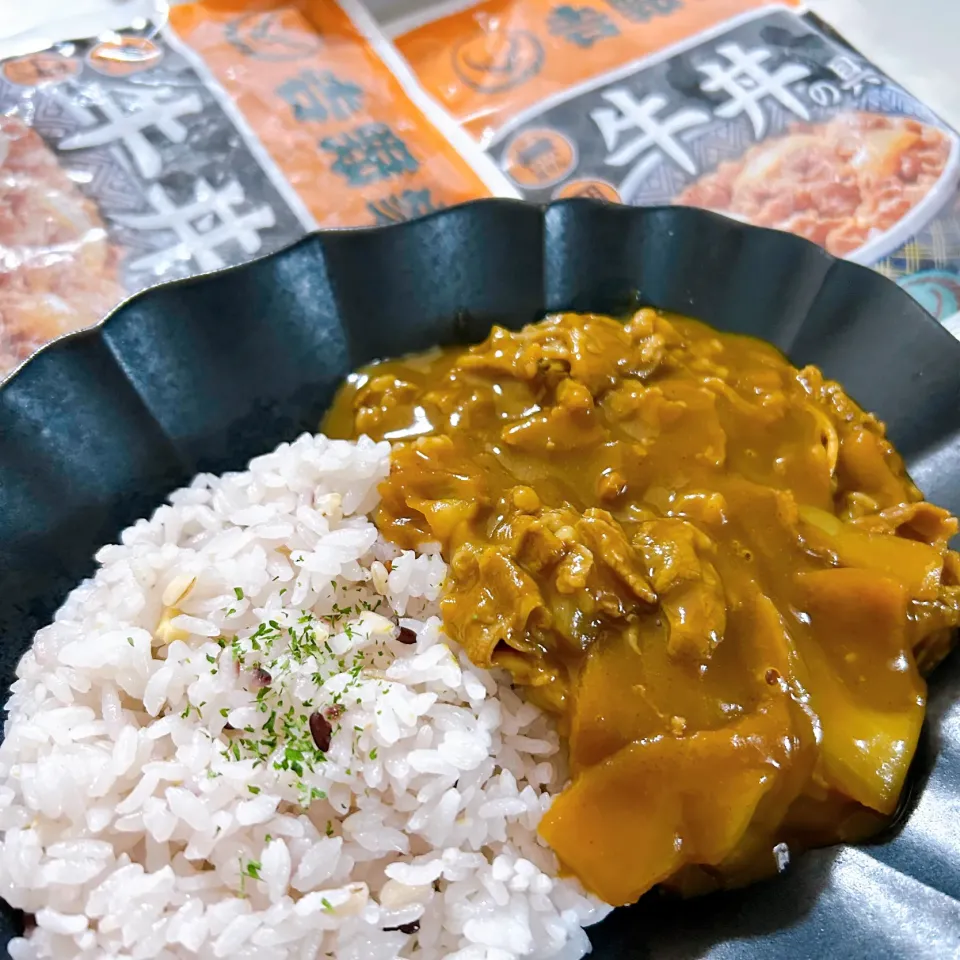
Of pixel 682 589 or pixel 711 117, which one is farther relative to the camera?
pixel 711 117

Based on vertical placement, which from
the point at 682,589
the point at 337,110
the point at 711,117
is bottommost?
the point at 337,110

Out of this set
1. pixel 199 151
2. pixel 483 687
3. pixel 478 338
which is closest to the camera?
pixel 483 687

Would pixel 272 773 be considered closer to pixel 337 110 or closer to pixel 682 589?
pixel 682 589

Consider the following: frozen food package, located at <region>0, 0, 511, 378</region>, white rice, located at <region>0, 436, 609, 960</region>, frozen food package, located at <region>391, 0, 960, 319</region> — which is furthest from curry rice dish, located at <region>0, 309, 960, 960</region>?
frozen food package, located at <region>391, 0, 960, 319</region>

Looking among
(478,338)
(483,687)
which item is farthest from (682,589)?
(478,338)

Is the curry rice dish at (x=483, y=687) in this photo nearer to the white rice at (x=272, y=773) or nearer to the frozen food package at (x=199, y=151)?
the white rice at (x=272, y=773)

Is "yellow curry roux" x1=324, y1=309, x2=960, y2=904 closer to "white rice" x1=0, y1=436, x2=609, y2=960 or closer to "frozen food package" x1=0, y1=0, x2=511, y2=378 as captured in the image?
"white rice" x1=0, y1=436, x2=609, y2=960

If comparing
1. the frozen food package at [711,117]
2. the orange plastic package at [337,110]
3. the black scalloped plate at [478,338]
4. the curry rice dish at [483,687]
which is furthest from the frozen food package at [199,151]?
the curry rice dish at [483,687]
